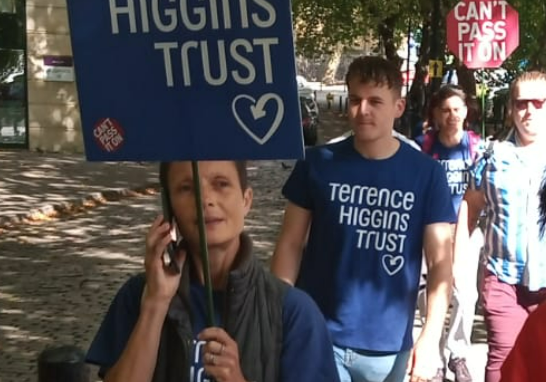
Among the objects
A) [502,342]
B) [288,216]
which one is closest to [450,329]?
[502,342]

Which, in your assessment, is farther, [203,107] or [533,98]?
[533,98]

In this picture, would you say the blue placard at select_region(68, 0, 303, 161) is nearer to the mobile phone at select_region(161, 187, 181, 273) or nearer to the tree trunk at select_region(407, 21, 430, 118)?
the mobile phone at select_region(161, 187, 181, 273)

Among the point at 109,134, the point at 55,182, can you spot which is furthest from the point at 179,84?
the point at 55,182

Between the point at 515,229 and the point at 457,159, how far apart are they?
2129 mm

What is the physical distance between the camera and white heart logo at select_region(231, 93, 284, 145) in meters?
2.74

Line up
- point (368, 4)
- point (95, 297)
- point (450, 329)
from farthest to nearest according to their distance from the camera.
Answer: point (368, 4), point (95, 297), point (450, 329)

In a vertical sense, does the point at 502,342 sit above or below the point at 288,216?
below

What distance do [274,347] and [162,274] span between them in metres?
0.32

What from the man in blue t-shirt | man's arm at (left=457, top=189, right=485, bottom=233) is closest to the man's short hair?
the man in blue t-shirt

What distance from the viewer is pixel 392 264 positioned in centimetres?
419

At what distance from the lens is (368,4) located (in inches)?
1380

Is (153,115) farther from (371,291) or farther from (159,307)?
(371,291)

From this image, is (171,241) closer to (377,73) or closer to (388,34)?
(377,73)

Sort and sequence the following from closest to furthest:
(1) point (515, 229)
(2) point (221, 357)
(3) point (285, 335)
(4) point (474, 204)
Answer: (2) point (221, 357) < (3) point (285, 335) < (1) point (515, 229) < (4) point (474, 204)
